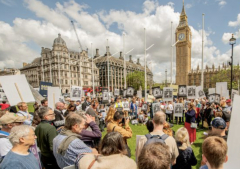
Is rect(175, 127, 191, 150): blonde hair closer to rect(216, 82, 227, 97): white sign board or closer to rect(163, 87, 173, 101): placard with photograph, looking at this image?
rect(163, 87, 173, 101): placard with photograph

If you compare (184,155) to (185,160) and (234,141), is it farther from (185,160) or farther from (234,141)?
(234,141)

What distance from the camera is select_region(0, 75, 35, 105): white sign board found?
4.79m

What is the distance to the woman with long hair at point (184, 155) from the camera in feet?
8.30

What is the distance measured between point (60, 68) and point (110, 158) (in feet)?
192

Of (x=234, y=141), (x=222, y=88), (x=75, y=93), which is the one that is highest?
(x=222, y=88)

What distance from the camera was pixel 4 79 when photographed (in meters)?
4.74

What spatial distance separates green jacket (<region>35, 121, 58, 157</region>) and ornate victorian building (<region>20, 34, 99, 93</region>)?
4615 cm

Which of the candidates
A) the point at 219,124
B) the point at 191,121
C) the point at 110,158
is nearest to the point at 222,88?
the point at 191,121

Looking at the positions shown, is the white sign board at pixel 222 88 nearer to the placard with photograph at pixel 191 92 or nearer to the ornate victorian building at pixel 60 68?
the placard with photograph at pixel 191 92

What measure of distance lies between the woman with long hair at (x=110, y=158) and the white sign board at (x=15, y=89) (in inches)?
184

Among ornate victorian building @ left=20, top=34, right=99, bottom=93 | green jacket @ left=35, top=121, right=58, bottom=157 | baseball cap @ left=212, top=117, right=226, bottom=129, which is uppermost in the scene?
ornate victorian building @ left=20, top=34, right=99, bottom=93

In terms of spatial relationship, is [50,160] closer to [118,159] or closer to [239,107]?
[118,159]

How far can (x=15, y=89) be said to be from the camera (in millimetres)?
4949

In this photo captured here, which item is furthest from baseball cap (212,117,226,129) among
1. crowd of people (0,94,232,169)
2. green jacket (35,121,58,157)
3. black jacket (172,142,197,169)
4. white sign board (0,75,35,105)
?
white sign board (0,75,35,105)
